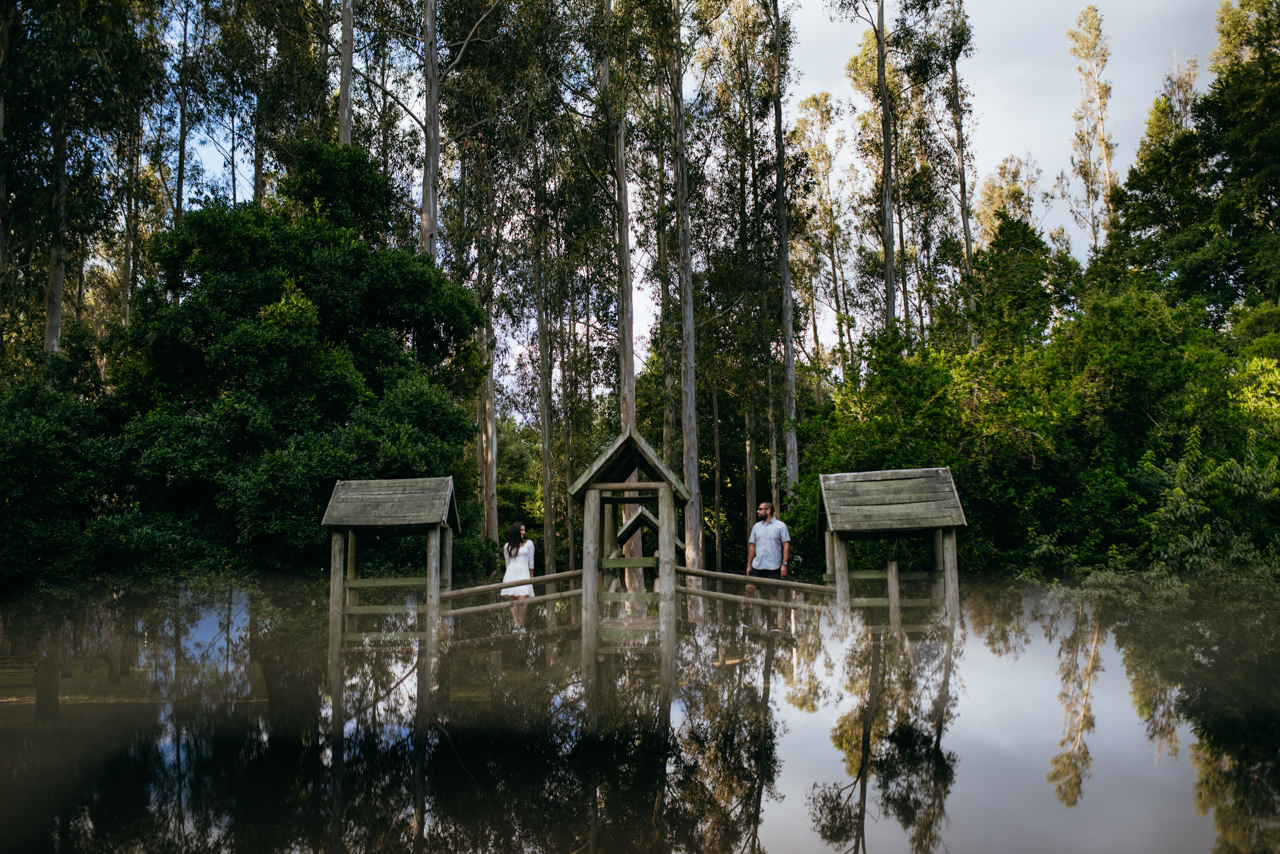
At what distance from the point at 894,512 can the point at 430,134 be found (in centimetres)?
1358

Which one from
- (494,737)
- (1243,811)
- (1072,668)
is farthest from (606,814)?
(1072,668)

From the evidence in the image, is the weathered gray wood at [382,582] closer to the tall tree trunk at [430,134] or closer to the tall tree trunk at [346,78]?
the tall tree trunk at [430,134]

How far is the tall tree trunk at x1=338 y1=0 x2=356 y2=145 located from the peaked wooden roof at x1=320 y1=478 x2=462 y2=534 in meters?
9.57

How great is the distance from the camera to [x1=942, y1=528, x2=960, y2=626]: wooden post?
26.9 ft

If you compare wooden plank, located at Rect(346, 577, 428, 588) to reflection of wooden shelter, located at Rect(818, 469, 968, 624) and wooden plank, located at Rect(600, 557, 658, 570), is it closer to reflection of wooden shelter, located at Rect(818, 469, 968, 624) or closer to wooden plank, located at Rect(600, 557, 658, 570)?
wooden plank, located at Rect(600, 557, 658, 570)

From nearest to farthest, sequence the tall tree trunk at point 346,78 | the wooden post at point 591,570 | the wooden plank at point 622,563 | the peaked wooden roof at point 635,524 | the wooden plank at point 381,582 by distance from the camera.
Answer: the wooden post at point 591,570, the wooden plank at point 381,582, the wooden plank at point 622,563, the peaked wooden roof at point 635,524, the tall tree trunk at point 346,78

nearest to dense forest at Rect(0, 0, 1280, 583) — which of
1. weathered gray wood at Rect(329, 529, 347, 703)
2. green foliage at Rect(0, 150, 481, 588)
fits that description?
green foliage at Rect(0, 150, 481, 588)

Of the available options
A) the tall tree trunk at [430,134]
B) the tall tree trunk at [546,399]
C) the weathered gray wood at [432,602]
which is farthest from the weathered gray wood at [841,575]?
the tall tree trunk at [546,399]

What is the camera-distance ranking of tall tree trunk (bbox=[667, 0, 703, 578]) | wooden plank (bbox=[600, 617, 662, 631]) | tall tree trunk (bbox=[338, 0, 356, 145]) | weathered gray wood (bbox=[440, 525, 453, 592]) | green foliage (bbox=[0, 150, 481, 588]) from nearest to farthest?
wooden plank (bbox=[600, 617, 662, 631])
weathered gray wood (bbox=[440, 525, 453, 592])
green foliage (bbox=[0, 150, 481, 588])
tall tree trunk (bbox=[338, 0, 356, 145])
tall tree trunk (bbox=[667, 0, 703, 578])

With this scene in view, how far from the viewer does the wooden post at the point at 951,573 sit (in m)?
8.20

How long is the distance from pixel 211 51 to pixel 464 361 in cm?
1237

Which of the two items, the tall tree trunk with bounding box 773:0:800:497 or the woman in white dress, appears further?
the tall tree trunk with bounding box 773:0:800:497

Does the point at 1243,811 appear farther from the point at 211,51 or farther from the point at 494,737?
the point at 211,51

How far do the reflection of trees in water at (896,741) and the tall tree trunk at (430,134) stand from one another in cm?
1196
